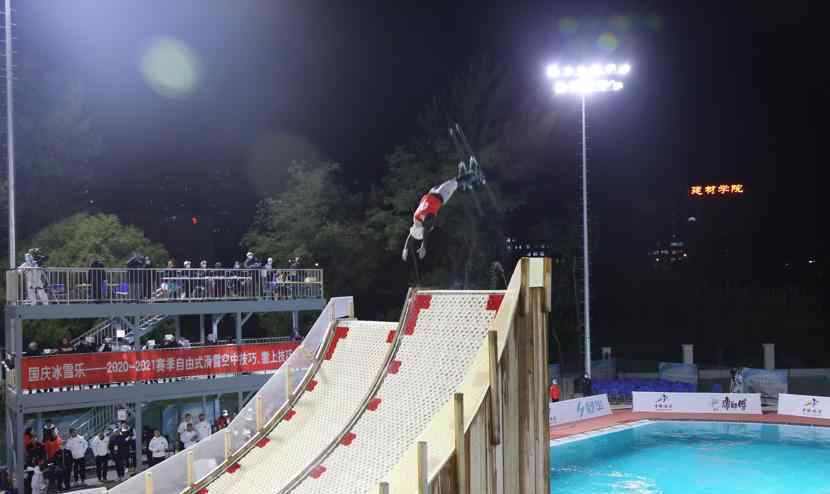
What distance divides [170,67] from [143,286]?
21.0 m

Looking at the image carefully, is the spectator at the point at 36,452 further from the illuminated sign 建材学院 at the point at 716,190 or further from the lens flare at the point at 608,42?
the illuminated sign 建材学院 at the point at 716,190

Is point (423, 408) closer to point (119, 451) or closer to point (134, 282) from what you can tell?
point (119, 451)

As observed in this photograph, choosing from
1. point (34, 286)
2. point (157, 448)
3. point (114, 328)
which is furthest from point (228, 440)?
point (114, 328)

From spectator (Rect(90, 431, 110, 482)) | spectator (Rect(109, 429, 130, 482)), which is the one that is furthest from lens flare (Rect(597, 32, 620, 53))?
spectator (Rect(90, 431, 110, 482))

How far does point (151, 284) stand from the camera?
Result: 1767 cm

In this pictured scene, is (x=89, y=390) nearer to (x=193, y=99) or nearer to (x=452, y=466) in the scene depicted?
(x=452, y=466)

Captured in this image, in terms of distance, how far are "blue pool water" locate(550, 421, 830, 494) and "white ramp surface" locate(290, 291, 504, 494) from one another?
25.7 ft

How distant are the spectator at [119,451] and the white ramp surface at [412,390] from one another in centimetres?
890

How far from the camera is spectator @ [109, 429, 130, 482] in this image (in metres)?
15.4

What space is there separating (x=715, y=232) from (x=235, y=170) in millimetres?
28963

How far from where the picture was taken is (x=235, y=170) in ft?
119

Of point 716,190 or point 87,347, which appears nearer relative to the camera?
point 87,347

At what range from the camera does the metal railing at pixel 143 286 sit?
15.4m

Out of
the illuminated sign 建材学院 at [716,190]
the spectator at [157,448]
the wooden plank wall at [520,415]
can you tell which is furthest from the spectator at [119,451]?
the illuminated sign 建材学院 at [716,190]
